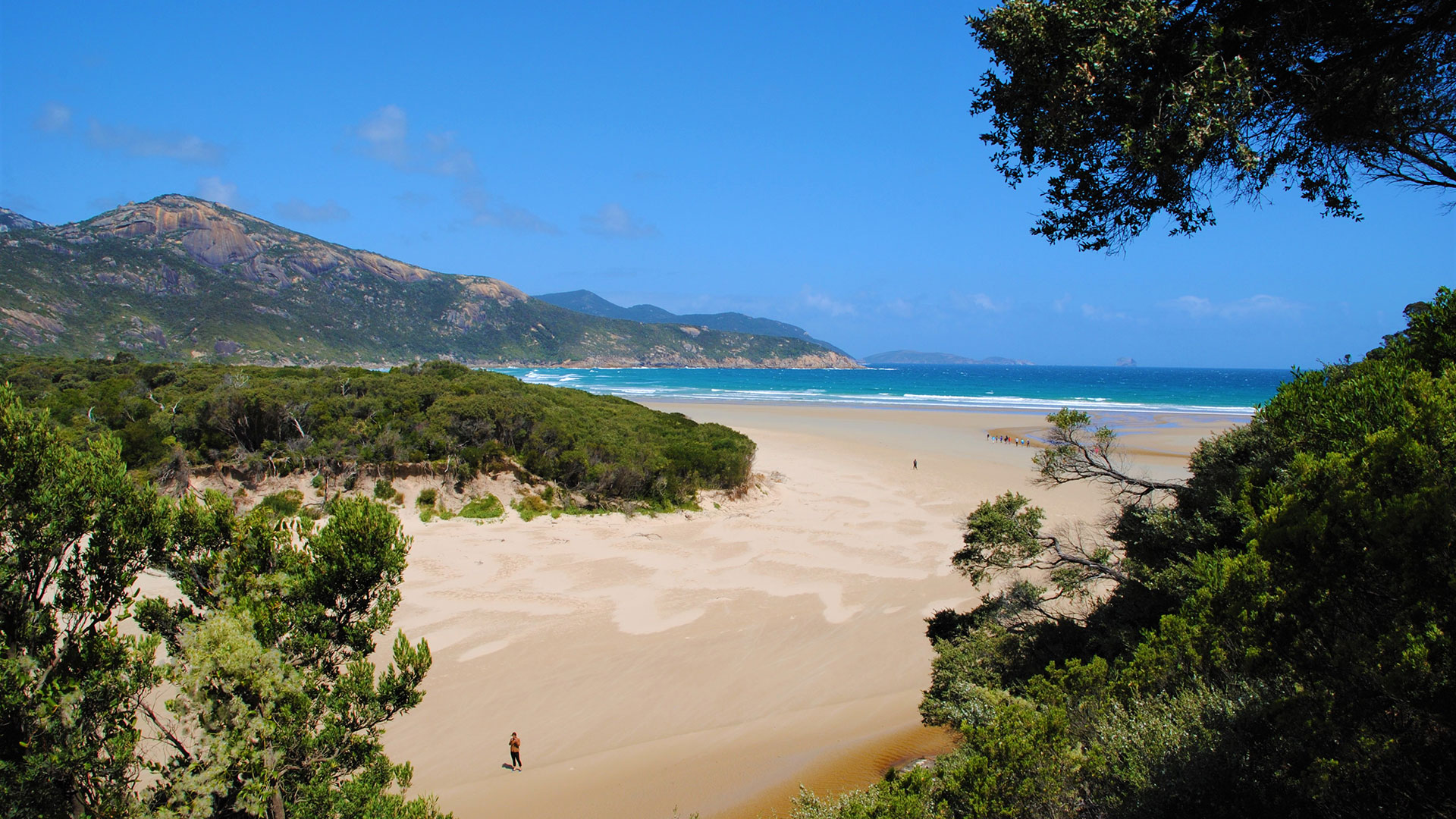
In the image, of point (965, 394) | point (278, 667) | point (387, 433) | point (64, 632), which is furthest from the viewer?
point (965, 394)

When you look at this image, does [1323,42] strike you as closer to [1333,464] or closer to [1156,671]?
[1333,464]

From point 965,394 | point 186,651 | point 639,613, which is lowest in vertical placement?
point 639,613

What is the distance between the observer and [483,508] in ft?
53.5

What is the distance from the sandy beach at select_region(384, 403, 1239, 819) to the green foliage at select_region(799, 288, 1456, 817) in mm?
2622

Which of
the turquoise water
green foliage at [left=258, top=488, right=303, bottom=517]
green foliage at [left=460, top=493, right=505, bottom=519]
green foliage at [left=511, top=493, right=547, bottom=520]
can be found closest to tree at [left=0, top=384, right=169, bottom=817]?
green foliage at [left=258, top=488, right=303, bottom=517]

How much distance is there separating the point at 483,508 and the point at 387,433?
3397mm

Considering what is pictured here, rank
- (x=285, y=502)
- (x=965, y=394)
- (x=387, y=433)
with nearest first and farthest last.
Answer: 1. (x=285, y=502)
2. (x=387, y=433)
3. (x=965, y=394)

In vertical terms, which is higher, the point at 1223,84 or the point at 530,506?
the point at 1223,84

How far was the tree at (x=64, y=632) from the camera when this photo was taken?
156 inches

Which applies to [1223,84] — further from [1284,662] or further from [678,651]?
[678,651]

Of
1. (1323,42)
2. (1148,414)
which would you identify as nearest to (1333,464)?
(1323,42)

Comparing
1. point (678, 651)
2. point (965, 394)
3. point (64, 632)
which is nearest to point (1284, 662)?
point (64, 632)

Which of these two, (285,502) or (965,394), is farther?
(965,394)

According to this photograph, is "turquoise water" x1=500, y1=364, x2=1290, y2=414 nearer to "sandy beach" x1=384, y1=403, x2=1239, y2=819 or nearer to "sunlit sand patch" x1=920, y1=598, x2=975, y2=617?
"sandy beach" x1=384, y1=403, x2=1239, y2=819
